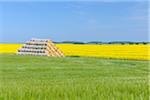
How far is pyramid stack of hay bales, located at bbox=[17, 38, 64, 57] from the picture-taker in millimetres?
33375

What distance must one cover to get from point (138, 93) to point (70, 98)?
35.4 inches

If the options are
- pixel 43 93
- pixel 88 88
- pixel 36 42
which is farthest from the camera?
pixel 36 42

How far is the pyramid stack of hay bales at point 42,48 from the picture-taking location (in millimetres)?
33375

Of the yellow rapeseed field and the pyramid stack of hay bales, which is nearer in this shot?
the yellow rapeseed field

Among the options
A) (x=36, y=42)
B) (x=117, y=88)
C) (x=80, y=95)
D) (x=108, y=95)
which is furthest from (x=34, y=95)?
(x=36, y=42)

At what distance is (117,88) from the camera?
5.23m

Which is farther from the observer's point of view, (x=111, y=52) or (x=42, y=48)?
(x=111, y=52)

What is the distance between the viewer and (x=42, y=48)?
34062 mm

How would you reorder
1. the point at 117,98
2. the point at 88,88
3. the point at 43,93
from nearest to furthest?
the point at 117,98 → the point at 43,93 → the point at 88,88

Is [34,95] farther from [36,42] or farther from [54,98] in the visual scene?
[36,42]

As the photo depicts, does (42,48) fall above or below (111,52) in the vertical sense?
above

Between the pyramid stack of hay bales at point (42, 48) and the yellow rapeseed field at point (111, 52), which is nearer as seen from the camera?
the yellow rapeseed field at point (111, 52)

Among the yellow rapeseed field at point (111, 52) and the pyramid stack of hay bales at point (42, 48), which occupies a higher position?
the pyramid stack of hay bales at point (42, 48)

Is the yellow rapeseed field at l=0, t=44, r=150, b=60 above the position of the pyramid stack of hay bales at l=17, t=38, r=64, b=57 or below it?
below
